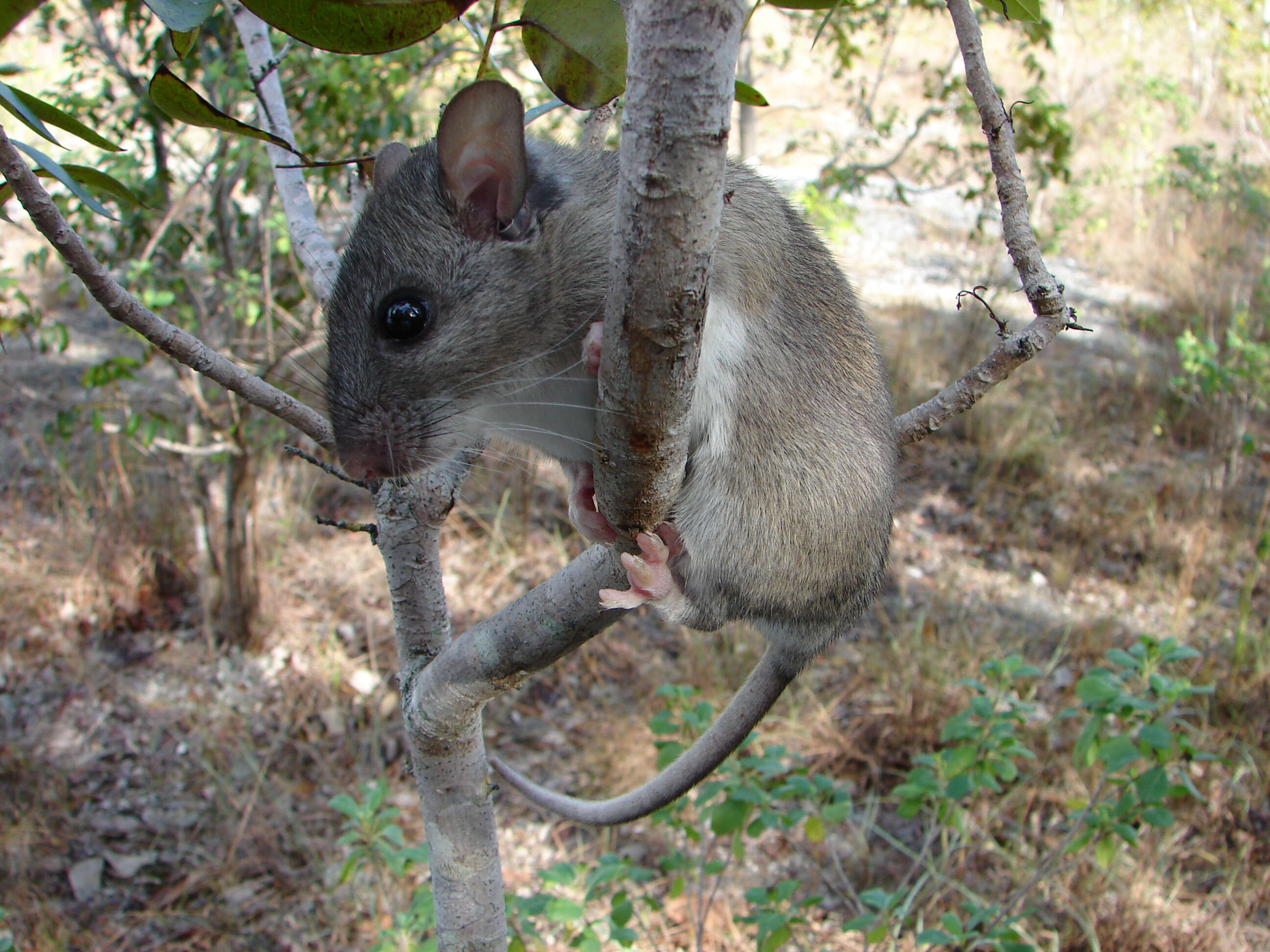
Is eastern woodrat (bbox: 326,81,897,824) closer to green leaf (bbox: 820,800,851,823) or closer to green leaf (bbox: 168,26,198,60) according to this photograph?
green leaf (bbox: 168,26,198,60)

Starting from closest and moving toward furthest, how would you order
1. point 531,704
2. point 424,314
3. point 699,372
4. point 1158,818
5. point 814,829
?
point 699,372
point 424,314
point 1158,818
point 814,829
point 531,704

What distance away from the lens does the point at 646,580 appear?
1482mm

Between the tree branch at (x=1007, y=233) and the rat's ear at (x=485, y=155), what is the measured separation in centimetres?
64

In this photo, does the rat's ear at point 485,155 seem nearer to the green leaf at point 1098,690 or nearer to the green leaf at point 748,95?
the green leaf at point 748,95

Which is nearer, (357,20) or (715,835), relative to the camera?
(357,20)

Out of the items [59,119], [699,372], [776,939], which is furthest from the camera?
[776,939]

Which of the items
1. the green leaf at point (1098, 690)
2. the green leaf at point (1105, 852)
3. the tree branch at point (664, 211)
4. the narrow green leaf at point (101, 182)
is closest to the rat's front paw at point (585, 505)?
the tree branch at point (664, 211)

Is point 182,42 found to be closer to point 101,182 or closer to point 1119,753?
point 101,182

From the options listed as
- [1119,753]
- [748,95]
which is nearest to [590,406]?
[748,95]

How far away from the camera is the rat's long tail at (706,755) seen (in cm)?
197

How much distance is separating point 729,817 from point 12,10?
2181 mm

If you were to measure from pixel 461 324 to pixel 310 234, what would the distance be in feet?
1.36

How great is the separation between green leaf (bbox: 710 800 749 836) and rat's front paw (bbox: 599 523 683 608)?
2.84 feet

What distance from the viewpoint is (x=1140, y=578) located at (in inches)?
212
